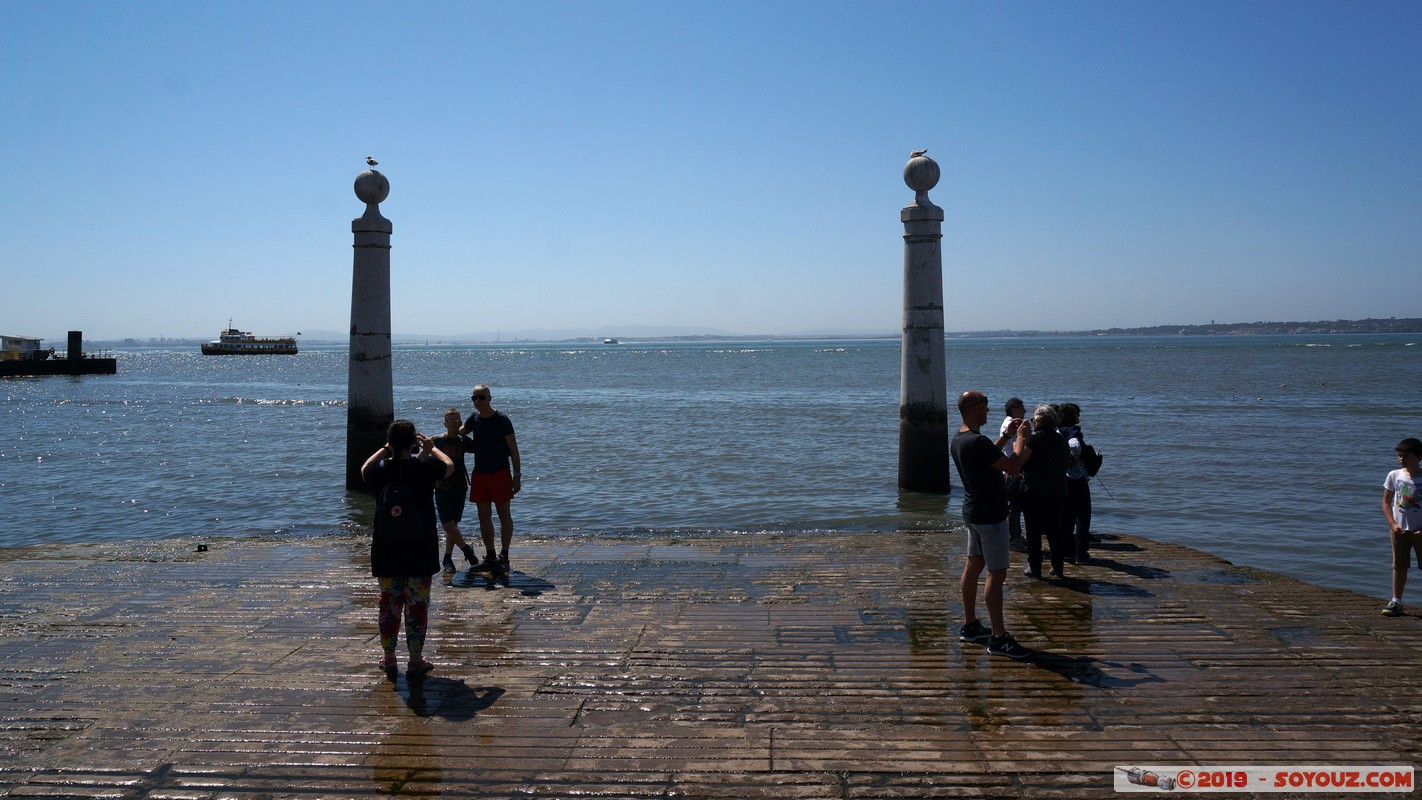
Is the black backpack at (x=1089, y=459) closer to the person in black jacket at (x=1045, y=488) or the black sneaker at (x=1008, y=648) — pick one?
the person in black jacket at (x=1045, y=488)

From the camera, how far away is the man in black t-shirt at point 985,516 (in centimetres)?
626

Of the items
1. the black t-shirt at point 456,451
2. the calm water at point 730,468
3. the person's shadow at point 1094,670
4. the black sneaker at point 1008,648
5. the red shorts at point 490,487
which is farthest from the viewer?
the calm water at point 730,468

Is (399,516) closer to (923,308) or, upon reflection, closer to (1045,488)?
(1045,488)

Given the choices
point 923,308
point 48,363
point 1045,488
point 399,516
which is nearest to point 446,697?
point 399,516

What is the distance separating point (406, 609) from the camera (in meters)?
5.96

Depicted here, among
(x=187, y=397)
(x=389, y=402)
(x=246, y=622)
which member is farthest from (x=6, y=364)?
(x=246, y=622)

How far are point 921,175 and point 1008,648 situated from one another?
839cm

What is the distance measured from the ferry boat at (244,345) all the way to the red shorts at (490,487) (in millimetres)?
148157

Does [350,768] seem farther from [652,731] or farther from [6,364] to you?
[6,364]

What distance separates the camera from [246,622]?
7203 millimetres

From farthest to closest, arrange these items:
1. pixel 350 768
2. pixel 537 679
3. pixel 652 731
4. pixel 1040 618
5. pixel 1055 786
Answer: pixel 1040 618 < pixel 537 679 < pixel 652 731 < pixel 350 768 < pixel 1055 786

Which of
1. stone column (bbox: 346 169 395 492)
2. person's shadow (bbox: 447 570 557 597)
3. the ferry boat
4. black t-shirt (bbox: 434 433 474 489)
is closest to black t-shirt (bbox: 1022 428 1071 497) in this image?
person's shadow (bbox: 447 570 557 597)

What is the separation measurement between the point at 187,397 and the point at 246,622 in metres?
53.9

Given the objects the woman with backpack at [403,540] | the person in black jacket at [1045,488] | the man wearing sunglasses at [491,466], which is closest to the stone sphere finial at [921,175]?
the person in black jacket at [1045,488]
